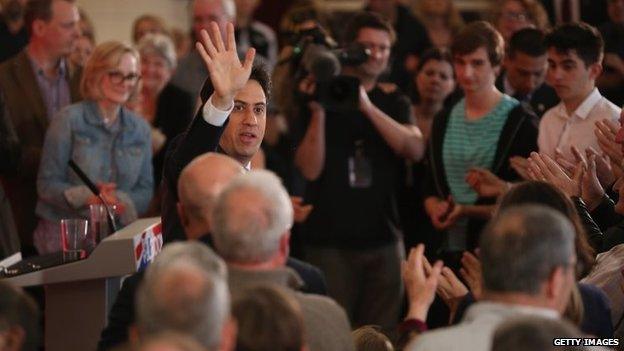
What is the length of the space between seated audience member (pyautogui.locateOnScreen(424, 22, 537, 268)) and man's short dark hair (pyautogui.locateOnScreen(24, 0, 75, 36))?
2.15 meters

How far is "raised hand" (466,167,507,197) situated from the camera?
21.0 ft

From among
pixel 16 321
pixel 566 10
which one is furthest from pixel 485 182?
pixel 566 10

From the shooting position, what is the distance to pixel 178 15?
11984 mm

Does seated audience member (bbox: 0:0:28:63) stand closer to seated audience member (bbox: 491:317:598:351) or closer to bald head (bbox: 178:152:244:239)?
bald head (bbox: 178:152:244:239)

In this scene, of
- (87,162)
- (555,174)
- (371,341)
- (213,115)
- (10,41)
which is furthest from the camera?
(10,41)

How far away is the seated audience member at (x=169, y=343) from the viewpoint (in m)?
2.83

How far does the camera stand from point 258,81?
5.36m

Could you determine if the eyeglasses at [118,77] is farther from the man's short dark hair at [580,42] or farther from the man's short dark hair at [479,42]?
the man's short dark hair at [580,42]

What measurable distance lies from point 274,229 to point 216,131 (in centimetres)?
123

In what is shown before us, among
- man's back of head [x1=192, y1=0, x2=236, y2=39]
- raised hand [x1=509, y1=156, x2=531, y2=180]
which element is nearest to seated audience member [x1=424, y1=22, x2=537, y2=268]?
raised hand [x1=509, y1=156, x2=531, y2=180]

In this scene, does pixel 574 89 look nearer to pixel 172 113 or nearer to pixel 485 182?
pixel 485 182

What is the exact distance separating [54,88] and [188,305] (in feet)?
14.4

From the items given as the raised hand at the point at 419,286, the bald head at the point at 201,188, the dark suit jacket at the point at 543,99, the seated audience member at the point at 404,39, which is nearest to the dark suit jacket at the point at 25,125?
the dark suit jacket at the point at 543,99

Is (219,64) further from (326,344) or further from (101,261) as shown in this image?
(326,344)
